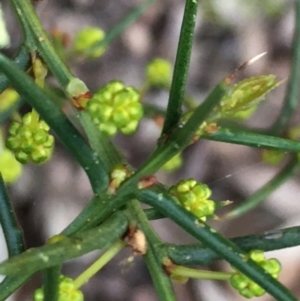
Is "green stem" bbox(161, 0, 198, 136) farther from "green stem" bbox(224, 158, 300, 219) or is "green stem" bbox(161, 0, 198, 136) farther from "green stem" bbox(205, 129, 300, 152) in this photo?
"green stem" bbox(224, 158, 300, 219)

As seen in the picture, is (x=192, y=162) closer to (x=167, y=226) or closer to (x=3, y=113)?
(x=167, y=226)

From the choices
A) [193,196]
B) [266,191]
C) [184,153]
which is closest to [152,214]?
[193,196]

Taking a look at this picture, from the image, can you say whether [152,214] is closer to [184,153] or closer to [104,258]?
[104,258]

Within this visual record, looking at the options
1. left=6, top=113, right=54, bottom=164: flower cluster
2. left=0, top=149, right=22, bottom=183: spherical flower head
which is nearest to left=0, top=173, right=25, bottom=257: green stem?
left=6, top=113, right=54, bottom=164: flower cluster

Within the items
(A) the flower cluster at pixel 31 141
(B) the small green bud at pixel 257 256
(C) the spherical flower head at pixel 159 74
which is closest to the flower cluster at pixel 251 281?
(B) the small green bud at pixel 257 256

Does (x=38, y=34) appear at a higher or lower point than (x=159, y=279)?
higher
